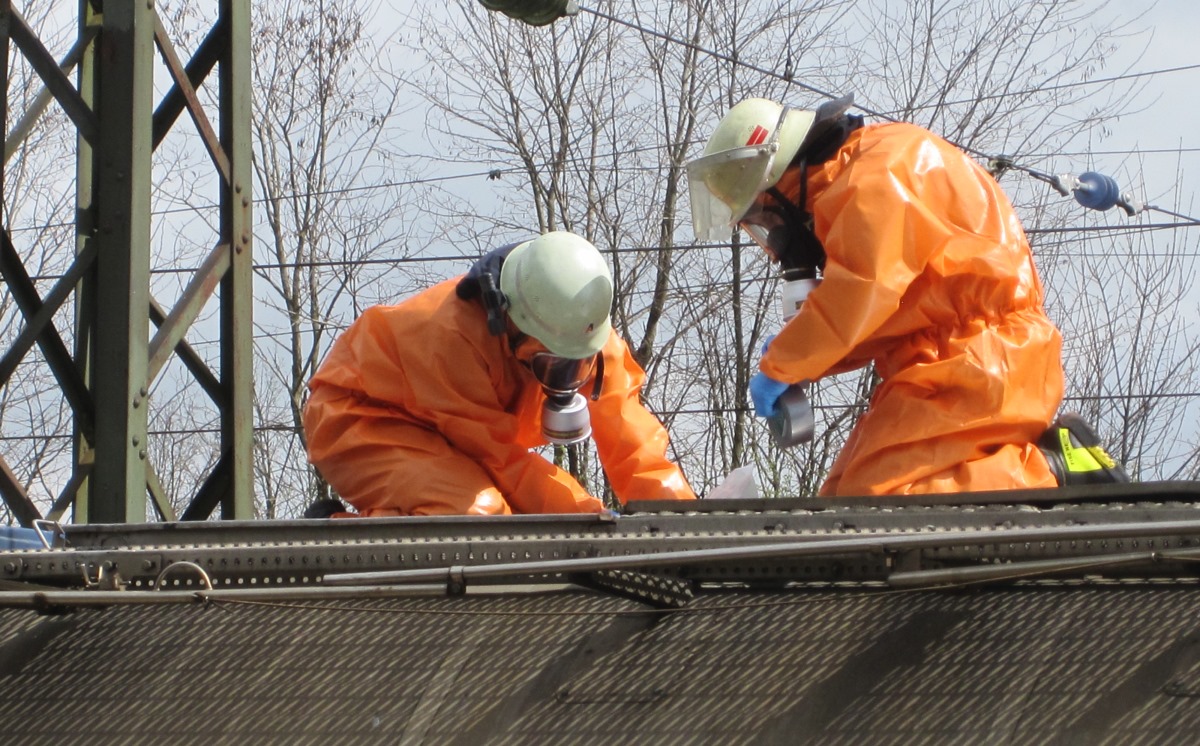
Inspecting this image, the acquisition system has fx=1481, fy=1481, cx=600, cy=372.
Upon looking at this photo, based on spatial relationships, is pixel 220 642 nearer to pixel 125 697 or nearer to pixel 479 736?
pixel 125 697

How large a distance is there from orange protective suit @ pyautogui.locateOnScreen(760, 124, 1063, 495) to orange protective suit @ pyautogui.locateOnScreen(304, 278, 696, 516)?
1.12 meters

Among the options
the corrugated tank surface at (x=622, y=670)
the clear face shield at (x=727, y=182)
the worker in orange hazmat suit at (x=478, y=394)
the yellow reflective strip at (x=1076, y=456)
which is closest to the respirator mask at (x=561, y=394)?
the worker in orange hazmat suit at (x=478, y=394)

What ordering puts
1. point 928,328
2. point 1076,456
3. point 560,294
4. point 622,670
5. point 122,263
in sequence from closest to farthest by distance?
point 622,670, point 1076,456, point 928,328, point 122,263, point 560,294

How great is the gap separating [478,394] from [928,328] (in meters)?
1.64

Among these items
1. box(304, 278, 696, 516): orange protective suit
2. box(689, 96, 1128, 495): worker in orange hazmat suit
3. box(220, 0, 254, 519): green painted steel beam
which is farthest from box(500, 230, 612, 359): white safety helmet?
box(220, 0, 254, 519): green painted steel beam

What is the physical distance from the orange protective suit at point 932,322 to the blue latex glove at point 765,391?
8cm

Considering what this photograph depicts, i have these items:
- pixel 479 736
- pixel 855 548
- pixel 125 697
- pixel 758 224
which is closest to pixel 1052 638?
Answer: pixel 855 548

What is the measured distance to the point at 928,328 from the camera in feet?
14.9

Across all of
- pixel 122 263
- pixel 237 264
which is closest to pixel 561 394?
pixel 237 264

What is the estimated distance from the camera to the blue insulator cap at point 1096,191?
5355 mm

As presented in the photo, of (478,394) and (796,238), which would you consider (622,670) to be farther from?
(478,394)

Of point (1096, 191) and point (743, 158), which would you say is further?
point (1096, 191)

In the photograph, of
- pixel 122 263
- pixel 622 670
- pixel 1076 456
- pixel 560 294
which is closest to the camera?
pixel 622 670

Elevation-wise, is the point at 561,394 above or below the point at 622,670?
above
